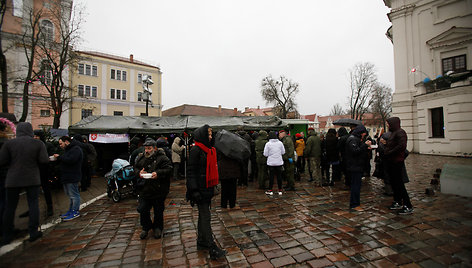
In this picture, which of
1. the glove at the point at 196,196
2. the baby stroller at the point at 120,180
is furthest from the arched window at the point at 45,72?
the glove at the point at 196,196

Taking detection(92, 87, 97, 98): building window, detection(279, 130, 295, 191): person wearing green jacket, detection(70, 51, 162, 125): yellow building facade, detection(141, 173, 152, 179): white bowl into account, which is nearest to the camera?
detection(141, 173, 152, 179): white bowl

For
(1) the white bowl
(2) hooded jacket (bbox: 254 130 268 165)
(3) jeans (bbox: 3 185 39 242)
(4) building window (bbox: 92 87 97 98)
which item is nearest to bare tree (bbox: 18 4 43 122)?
(3) jeans (bbox: 3 185 39 242)

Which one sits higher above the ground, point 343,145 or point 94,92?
point 94,92

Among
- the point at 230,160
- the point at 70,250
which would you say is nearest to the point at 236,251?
the point at 230,160

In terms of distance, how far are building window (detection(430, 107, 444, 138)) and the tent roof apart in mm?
12225

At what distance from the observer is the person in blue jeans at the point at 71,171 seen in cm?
436

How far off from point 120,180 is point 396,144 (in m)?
7.00

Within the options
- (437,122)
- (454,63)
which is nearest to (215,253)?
(437,122)

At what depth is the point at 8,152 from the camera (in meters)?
3.11

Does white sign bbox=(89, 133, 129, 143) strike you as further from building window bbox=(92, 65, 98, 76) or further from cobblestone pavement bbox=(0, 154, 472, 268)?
building window bbox=(92, 65, 98, 76)

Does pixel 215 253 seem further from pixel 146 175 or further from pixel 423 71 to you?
pixel 423 71

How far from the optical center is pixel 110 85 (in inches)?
1345

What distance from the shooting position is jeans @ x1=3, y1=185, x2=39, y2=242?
2727 mm

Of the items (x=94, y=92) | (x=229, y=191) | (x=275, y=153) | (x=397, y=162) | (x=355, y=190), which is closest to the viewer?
(x=397, y=162)
